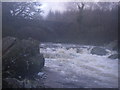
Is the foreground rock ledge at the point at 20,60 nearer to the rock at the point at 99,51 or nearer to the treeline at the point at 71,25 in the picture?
the treeline at the point at 71,25

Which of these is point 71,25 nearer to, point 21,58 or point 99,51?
point 99,51

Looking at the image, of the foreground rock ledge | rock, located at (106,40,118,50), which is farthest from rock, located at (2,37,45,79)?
rock, located at (106,40,118,50)

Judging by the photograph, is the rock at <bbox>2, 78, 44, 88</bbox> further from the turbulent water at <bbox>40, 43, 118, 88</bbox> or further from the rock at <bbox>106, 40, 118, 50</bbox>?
the rock at <bbox>106, 40, 118, 50</bbox>

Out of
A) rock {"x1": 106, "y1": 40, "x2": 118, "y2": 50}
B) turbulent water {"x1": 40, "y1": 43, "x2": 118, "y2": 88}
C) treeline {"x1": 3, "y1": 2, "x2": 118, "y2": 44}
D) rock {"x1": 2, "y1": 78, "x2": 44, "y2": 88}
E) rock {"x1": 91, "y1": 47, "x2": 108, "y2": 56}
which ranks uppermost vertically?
treeline {"x1": 3, "y1": 2, "x2": 118, "y2": 44}

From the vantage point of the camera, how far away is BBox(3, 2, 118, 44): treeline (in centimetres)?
335

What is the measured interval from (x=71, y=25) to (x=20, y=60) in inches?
26.7

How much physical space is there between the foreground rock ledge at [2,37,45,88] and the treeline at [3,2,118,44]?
0.29 feet

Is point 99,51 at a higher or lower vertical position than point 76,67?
higher

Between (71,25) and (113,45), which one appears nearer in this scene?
(113,45)

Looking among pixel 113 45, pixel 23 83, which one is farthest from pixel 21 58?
pixel 113 45

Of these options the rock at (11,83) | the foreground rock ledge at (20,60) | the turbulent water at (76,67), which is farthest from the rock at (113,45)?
the rock at (11,83)

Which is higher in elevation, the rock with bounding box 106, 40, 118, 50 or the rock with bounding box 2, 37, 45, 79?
the rock with bounding box 106, 40, 118, 50

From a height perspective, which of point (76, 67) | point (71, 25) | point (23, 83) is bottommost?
point (23, 83)

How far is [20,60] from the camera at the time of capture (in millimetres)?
3307
